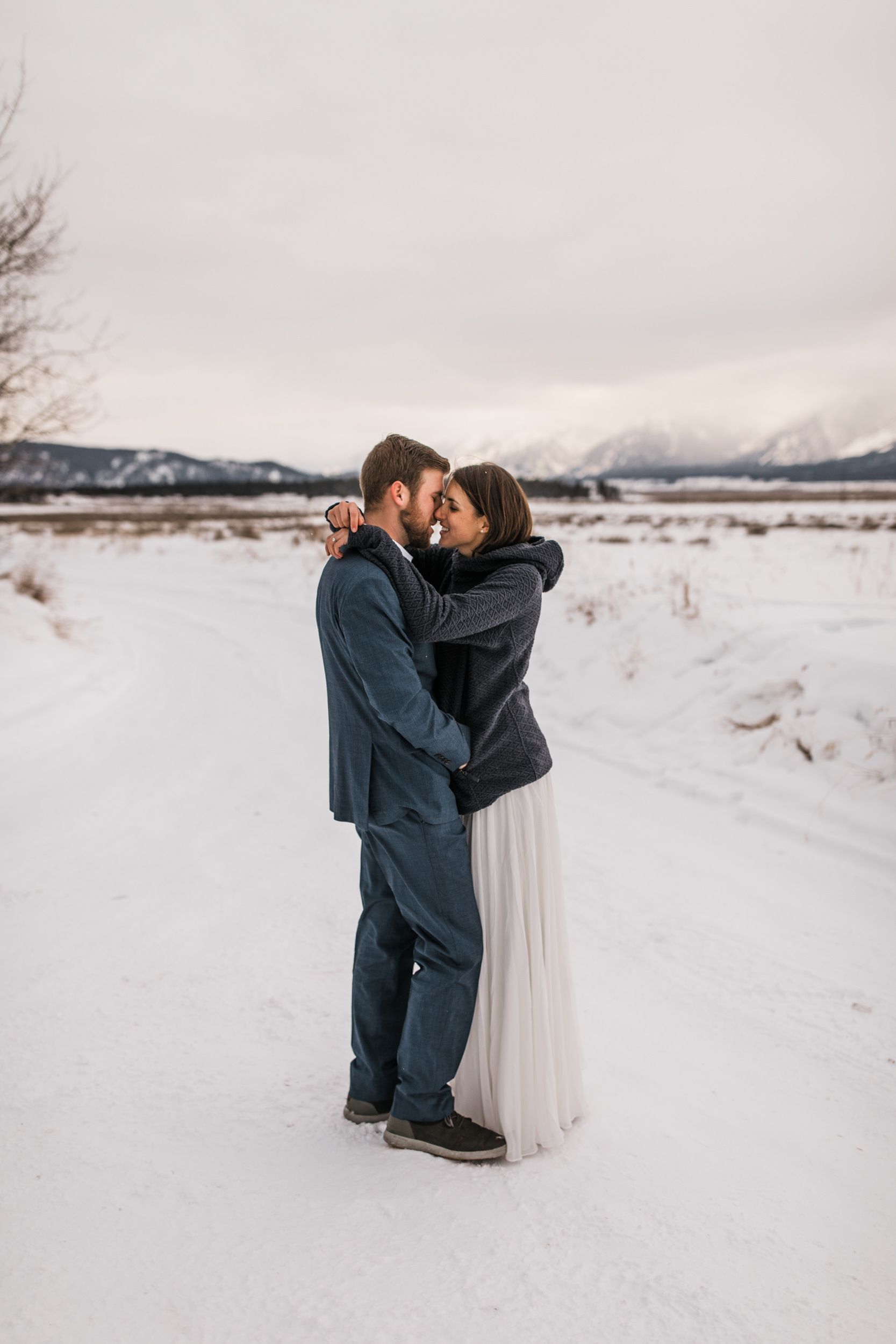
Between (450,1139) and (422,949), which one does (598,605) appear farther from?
(450,1139)

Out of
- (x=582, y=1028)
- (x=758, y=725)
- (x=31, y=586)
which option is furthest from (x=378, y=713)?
(x=31, y=586)

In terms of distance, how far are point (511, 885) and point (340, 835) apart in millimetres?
2682

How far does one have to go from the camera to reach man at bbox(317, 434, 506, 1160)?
214 cm

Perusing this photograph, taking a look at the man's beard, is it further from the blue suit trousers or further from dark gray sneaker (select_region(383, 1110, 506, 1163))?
dark gray sneaker (select_region(383, 1110, 506, 1163))

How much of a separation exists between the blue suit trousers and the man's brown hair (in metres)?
1.01

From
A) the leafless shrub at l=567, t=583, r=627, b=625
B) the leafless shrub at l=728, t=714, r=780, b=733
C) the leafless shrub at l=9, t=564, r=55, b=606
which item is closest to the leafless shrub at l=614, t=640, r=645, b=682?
the leafless shrub at l=567, t=583, r=627, b=625

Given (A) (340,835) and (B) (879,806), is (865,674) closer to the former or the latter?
(B) (879,806)

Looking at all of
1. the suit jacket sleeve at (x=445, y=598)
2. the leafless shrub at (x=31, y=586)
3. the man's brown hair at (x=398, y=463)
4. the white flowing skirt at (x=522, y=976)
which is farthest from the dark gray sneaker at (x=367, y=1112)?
the leafless shrub at (x=31, y=586)

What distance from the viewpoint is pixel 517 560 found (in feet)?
7.62

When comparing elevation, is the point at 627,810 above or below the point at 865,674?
below

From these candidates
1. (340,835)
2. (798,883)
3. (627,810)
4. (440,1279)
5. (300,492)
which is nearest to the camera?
(440,1279)

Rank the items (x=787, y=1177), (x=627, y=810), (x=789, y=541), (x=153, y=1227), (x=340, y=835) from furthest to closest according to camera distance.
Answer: (x=789, y=541), (x=627, y=810), (x=340, y=835), (x=787, y=1177), (x=153, y=1227)

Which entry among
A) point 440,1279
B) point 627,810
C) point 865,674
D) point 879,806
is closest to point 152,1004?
point 440,1279

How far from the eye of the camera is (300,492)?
343 feet
